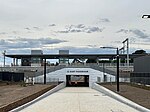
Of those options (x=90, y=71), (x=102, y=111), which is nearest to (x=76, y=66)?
(x=90, y=71)

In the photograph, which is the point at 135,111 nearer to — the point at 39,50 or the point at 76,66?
the point at 76,66

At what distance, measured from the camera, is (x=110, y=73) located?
99.6 meters

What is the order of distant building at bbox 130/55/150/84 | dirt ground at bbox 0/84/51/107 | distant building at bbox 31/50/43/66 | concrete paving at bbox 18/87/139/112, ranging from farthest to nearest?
distant building at bbox 31/50/43/66, distant building at bbox 130/55/150/84, dirt ground at bbox 0/84/51/107, concrete paving at bbox 18/87/139/112

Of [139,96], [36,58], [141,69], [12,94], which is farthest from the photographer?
[36,58]

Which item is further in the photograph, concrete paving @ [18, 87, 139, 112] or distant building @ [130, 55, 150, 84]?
distant building @ [130, 55, 150, 84]

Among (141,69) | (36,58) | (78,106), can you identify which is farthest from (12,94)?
(36,58)

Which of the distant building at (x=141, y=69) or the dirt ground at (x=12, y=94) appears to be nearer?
the dirt ground at (x=12, y=94)

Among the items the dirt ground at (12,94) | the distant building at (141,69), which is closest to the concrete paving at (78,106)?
the dirt ground at (12,94)

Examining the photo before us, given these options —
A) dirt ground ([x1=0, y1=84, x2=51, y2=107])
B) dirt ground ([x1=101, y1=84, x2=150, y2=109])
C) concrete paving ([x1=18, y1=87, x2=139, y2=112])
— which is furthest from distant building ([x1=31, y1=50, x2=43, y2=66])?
concrete paving ([x1=18, y1=87, x2=139, y2=112])

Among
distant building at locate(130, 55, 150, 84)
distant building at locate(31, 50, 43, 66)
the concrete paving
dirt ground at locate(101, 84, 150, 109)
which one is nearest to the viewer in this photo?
the concrete paving

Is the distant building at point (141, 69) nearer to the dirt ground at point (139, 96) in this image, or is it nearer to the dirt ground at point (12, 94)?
the dirt ground at point (139, 96)

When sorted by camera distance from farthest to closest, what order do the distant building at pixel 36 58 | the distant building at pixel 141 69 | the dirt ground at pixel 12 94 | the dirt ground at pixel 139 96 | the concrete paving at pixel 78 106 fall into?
1. the distant building at pixel 36 58
2. the distant building at pixel 141 69
3. the dirt ground at pixel 12 94
4. the dirt ground at pixel 139 96
5. the concrete paving at pixel 78 106

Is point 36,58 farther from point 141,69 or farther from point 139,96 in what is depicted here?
point 139,96

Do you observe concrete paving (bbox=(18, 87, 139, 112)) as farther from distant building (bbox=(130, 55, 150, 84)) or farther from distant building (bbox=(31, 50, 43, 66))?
distant building (bbox=(31, 50, 43, 66))
